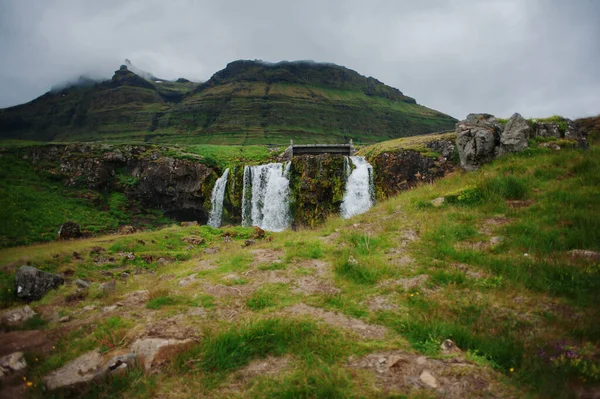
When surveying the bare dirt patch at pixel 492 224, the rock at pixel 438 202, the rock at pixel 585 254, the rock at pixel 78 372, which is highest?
the rock at pixel 438 202

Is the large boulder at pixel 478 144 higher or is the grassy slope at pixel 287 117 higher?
the grassy slope at pixel 287 117

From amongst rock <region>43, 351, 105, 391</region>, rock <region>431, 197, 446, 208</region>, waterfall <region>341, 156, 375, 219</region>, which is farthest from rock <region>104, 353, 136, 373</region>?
waterfall <region>341, 156, 375, 219</region>

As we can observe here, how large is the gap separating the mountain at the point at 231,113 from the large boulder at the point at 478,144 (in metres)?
101

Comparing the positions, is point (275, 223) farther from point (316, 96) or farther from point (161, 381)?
point (316, 96)

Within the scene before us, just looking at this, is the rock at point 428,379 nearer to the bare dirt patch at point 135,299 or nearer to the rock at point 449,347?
the rock at point 449,347

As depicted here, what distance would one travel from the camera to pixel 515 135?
12.8 m

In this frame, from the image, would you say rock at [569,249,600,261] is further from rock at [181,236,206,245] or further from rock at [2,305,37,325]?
rock at [181,236,206,245]

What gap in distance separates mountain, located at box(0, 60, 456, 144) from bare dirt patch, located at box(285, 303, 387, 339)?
356ft

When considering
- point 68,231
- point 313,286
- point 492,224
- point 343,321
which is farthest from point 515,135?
point 68,231

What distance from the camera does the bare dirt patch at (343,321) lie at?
4.75 m

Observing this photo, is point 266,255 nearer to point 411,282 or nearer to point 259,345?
point 411,282

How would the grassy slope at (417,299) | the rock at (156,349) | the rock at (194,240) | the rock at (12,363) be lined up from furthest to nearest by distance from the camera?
the rock at (194,240), the rock at (12,363), the rock at (156,349), the grassy slope at (417,299)

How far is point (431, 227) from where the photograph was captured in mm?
8844

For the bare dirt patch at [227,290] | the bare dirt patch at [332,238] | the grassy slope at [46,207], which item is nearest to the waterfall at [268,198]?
the grassy slope at [46,207]
